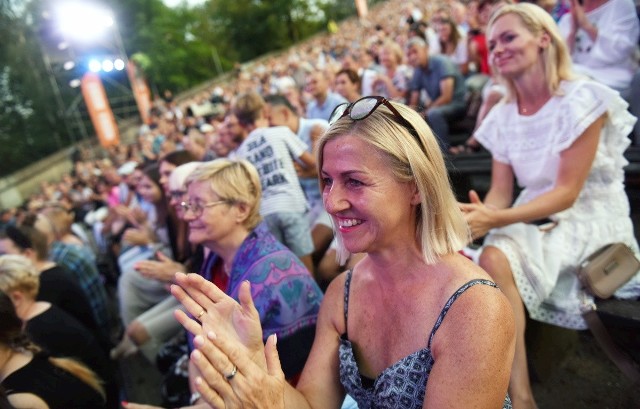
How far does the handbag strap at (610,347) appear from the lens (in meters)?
1.75

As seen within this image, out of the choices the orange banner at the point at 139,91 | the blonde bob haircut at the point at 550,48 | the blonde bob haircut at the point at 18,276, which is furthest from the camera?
the orange banner at the point at 139,91

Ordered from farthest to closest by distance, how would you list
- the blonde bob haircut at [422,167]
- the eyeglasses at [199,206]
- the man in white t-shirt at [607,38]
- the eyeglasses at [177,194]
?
1. the eyeglasses at [177,194]
2. the man in white t-shirt at [607,38]
3. the eyeglasses at [199,206]
4. the blonde bob haircut at [422,167]

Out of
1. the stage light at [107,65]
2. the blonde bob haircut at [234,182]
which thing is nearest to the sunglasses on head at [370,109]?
the blonde bob haircut at [234,182]

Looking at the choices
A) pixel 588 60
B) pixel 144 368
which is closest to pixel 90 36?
pixel 144 368

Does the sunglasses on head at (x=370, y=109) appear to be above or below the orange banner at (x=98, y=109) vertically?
below

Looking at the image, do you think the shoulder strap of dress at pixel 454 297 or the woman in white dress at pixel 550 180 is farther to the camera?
the woman in white dress at pixel 550 180

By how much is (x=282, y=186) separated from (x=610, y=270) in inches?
80.8

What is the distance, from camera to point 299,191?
3.09 m

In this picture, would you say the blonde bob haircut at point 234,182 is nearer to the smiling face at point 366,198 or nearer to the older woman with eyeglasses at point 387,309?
the older woman with eyeglasses at point 387,309

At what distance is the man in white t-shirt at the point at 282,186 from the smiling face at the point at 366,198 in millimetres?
1714

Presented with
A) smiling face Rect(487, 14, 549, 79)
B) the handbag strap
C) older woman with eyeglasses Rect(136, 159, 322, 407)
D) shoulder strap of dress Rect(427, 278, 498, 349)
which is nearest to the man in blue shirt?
smiling face Rect(487, 14, 549, 79)

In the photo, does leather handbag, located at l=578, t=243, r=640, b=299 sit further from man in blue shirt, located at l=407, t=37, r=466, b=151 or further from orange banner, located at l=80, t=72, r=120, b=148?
orange banner, located at l=80, t=72, r=120, b=148

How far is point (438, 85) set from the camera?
4828 mm

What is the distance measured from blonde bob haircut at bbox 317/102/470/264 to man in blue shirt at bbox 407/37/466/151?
3219 mm
